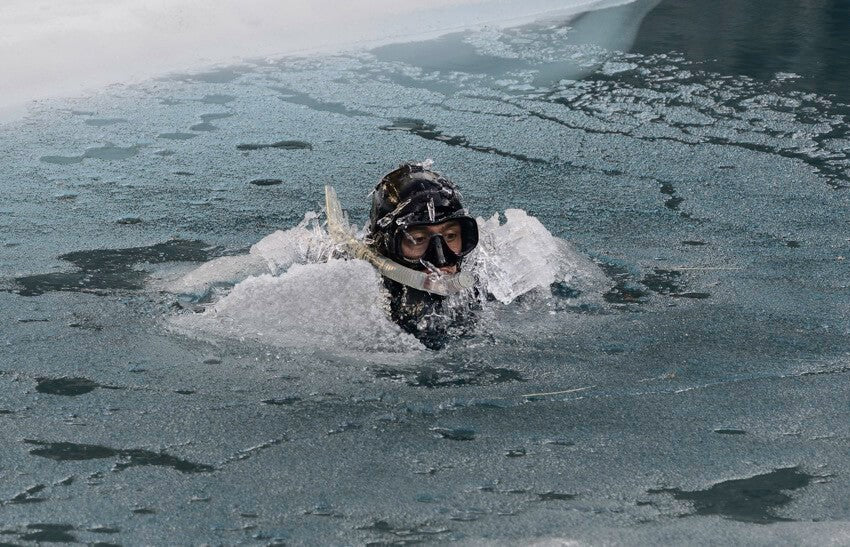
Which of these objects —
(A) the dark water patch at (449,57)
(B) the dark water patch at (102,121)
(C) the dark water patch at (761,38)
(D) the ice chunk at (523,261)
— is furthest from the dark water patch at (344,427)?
(A) the dark water patch at (449,57)

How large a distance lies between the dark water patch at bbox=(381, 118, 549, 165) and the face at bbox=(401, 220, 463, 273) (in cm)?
232

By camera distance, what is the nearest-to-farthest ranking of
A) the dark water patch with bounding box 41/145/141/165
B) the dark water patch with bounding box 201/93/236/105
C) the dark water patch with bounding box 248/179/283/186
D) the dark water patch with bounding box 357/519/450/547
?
1. the dark water patch with bounding box 357/519/450/547
2. the dark water patch with bounding box 248/179/283/186
3. the dark water patch with bounding box 41/145/141/165
4. the dark water patch with bounding box 201/93/236/105

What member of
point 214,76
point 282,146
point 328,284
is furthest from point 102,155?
point 328,284

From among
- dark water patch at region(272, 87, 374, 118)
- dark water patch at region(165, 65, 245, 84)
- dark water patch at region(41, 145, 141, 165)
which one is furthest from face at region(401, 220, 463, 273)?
dark water patch at region(165, 65, 245, 84)

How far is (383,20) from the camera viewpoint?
424 inches

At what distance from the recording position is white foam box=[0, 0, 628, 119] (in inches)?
354

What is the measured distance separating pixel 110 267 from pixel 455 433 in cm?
252

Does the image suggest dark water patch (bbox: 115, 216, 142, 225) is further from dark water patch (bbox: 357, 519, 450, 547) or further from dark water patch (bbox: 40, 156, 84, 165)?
dark water patch (bbox: 357, 519, 450, 547)

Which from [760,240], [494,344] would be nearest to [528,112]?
[760,240]

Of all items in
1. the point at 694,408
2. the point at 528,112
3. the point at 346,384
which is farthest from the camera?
the point at 528,112

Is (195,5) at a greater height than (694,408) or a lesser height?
greater

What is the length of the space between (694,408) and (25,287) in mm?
→ 3007

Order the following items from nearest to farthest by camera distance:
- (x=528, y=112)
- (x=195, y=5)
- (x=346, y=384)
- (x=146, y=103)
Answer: (x=346, y=384) → (x=528, y=112) → (x=146, y=103) → (x=195, y=5)

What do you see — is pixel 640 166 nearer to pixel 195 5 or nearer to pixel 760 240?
pixel 760 240
